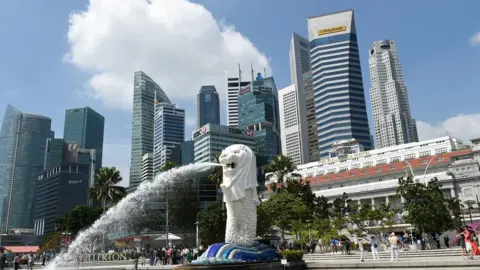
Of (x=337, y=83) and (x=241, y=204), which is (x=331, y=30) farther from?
(x=241, y=204)

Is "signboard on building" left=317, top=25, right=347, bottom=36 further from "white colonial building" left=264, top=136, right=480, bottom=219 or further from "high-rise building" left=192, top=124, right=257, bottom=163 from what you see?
"white colonial building" left=264, top=136, right=480, bottom=219

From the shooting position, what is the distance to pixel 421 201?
37500 millimetres

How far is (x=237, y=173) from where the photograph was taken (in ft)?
72.5

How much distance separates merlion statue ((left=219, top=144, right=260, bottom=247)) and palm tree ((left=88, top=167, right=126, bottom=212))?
37.7 metres

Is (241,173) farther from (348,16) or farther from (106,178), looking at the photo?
(348,16)

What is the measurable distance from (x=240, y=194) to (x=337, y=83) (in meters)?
143

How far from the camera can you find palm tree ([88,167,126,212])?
5578 cm

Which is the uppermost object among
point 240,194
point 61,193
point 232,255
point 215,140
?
point 215,140

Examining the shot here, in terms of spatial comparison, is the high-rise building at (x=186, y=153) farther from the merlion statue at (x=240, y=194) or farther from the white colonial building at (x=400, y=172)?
the merlion statue at (x=240, y=194)

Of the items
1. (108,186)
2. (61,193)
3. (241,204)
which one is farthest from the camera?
(61,193)

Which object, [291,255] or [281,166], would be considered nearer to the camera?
[291,255]

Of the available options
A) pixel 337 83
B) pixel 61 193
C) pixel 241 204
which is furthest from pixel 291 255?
pixel 61 193

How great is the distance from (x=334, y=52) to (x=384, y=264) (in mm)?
149899

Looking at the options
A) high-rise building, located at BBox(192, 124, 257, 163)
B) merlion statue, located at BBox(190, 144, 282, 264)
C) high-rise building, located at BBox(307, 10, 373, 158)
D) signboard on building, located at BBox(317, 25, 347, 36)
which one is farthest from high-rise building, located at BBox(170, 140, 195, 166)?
merlion statue, located at BBox(190, 144, 282, 264)
